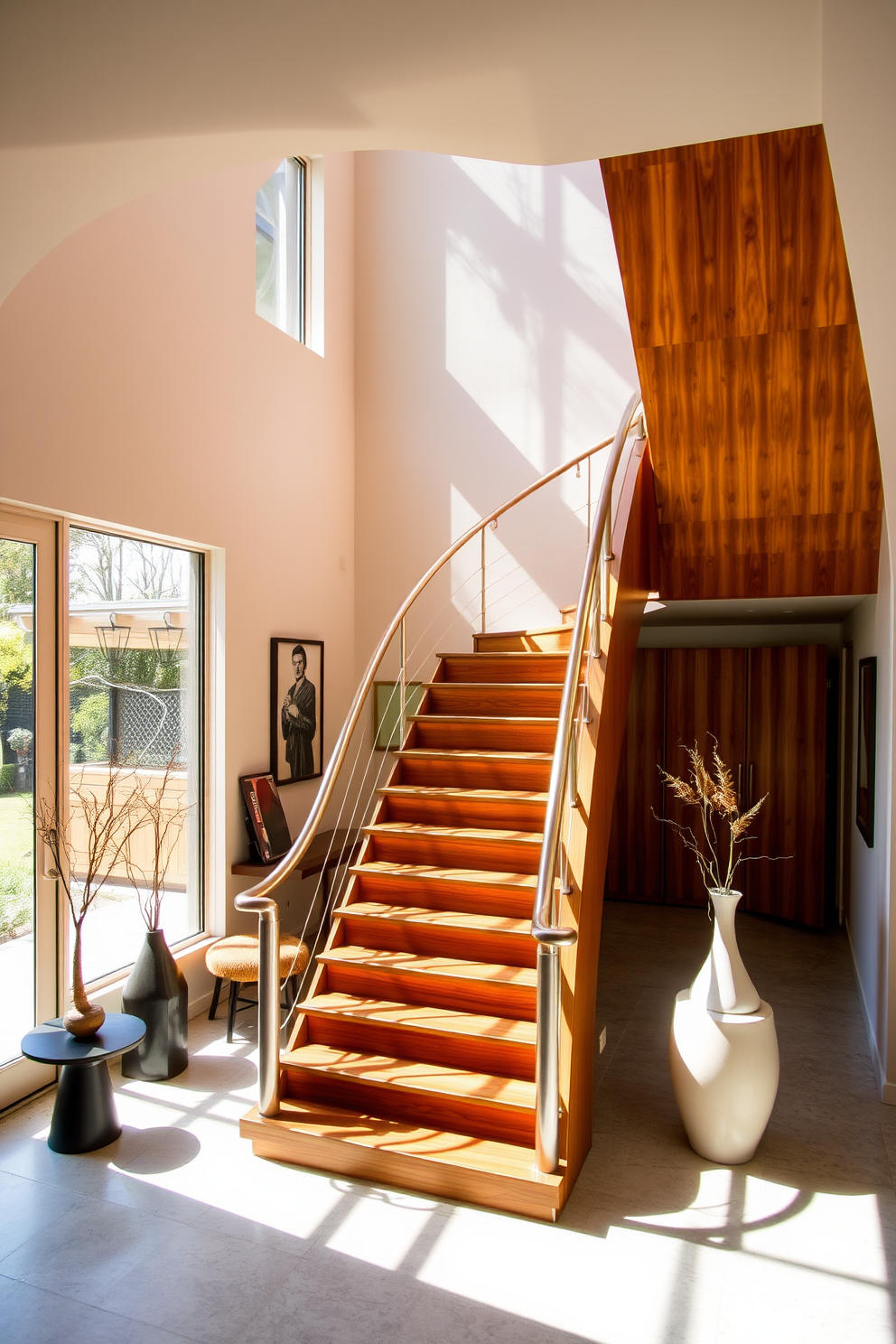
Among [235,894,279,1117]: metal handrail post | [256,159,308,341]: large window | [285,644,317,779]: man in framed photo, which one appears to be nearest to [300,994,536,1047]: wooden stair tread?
[235,894,279,1117]: metal handrail post

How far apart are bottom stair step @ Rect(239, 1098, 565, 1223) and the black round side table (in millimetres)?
578

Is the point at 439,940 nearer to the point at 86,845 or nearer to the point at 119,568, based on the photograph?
the point at 86,845

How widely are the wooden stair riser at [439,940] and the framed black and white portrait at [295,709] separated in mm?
1808

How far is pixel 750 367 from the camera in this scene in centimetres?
377

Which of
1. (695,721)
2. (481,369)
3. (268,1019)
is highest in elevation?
(481,369)

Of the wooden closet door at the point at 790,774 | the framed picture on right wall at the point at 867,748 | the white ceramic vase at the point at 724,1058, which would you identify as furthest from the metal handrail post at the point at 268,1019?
the wooden closet door at the point at 790,774

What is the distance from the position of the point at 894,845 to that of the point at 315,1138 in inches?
110

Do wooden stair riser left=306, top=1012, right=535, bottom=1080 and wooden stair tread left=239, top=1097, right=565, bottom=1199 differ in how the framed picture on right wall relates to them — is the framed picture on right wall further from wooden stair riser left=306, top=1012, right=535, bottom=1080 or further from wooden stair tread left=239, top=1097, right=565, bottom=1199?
wooden stair tread left=239, top=1097, right=565, bottom=1199

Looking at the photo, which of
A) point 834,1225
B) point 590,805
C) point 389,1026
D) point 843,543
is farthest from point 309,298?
point 834,1225

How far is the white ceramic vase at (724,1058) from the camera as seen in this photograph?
3332 mm

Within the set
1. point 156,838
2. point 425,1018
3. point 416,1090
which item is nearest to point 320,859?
point 156,838

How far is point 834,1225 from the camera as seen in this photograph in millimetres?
3025

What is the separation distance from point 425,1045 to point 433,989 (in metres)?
0.23

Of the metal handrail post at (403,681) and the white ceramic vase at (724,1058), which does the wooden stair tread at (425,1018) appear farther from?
the metal handrail post at (403,681)
